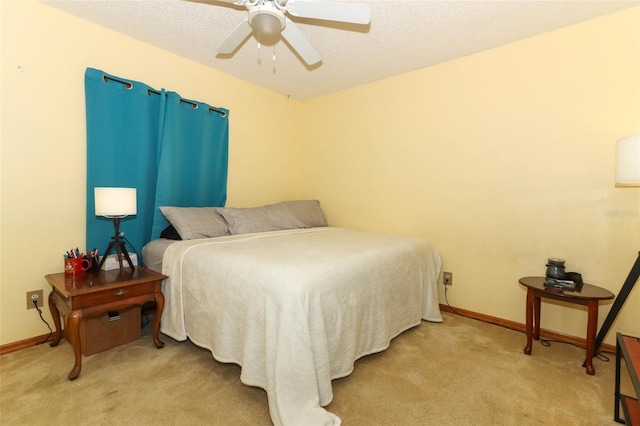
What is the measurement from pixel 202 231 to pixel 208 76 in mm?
1683

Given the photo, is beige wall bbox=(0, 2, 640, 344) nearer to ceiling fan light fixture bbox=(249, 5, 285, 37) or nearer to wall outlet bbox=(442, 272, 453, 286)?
wall outlet bbox=(442, 272, 453, 286)

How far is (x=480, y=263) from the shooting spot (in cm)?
273

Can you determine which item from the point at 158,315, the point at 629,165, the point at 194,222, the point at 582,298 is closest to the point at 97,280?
the point at 158,315

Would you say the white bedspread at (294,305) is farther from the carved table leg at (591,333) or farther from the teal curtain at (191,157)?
the carved table leg at (591,333)

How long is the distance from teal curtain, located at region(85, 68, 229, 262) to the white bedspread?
0.64 metres

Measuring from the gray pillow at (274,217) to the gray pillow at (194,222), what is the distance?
4.6 inches

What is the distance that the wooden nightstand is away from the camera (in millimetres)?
1702

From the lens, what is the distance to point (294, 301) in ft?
4.68

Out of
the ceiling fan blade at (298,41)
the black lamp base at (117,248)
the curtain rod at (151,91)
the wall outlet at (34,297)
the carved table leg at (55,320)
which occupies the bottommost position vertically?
the carved table leg at (55,320)

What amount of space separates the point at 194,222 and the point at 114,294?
83 centimetres

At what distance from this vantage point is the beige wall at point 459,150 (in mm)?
2080

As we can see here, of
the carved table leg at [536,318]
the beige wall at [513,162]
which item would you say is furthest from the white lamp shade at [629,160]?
the carved table leg at [536,318]

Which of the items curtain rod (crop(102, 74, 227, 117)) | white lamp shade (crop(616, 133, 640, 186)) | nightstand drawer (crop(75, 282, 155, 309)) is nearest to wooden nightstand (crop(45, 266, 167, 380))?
nightstand drawer (crop(75, 282, 155, 309))

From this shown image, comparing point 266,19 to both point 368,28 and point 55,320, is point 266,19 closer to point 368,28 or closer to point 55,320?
point 368,28
